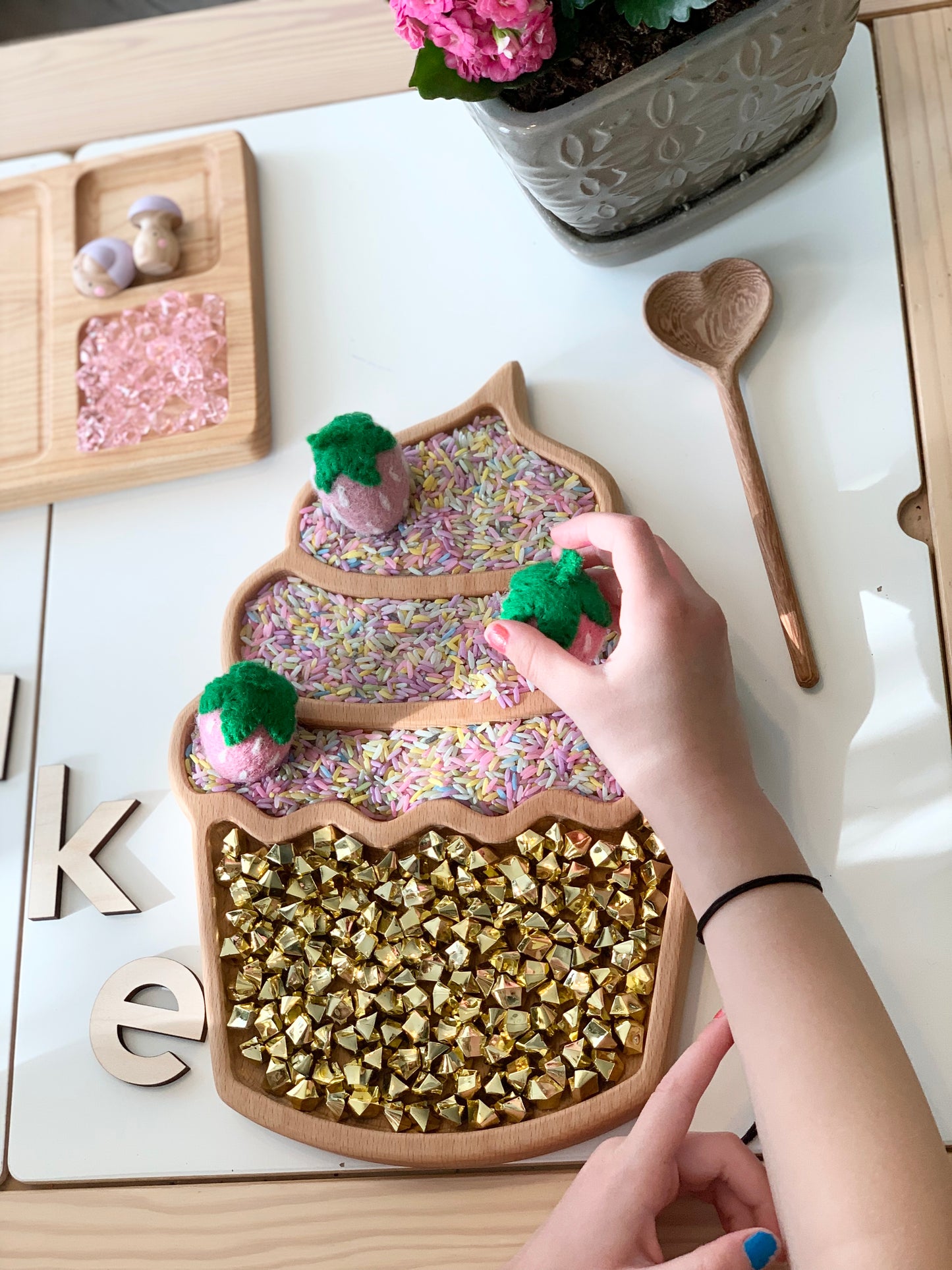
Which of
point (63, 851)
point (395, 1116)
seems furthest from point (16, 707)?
point (395, 1116)

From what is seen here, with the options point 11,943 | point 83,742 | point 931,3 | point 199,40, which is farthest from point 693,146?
point 11,943

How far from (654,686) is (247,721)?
31 cm

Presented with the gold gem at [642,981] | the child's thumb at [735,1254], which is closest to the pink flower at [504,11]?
the gold gem at [642,981]

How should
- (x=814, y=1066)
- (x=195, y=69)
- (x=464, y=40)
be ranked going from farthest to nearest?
(x=195, y=69) → (x=464, y=40) → (x=814, y=1066)

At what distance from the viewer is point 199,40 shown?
3.71 ft

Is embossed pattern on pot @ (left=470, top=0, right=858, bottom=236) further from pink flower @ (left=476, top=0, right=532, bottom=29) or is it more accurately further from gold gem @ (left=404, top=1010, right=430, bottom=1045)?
gold gem @ (left=404, top=1010, right=430, bottom=1045)

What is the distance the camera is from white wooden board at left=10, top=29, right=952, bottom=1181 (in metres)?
0.78

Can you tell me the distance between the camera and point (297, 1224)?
75cm

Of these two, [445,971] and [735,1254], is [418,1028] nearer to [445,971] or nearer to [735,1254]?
[445,971]

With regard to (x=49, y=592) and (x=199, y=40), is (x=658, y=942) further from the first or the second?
(x=199, y=40)

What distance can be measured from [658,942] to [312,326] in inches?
26.2

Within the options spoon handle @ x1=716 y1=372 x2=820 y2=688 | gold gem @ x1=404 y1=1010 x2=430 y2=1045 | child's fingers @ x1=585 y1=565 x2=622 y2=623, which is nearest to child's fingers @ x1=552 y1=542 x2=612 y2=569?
child's fingers @ x1=585 y1=565 x2=622 y2=623

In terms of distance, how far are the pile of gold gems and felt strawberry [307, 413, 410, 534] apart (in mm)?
265

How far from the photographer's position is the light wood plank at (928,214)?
84 cm
